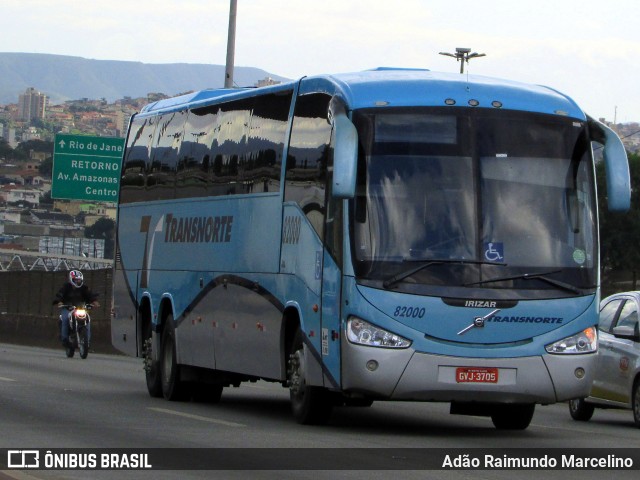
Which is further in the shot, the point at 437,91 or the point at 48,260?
the point at 48,260

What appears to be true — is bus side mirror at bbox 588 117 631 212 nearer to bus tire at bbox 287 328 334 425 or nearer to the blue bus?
the blue bus

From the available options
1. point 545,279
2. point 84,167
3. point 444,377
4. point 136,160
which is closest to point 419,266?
point 444,377

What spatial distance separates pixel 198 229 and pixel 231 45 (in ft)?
55.5

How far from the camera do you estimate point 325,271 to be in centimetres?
1508

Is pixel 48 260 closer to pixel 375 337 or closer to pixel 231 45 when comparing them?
pixel 231 45

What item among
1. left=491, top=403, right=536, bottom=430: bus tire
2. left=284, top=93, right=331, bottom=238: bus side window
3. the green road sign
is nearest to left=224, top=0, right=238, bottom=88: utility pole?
the green road sign

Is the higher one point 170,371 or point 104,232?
point 170,371

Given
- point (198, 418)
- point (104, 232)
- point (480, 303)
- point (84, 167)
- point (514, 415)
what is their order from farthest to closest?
point (104, 232), point (84, 167), point (198, 418), point (514, 415), point (480, 303)

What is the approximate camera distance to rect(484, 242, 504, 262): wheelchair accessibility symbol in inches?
577

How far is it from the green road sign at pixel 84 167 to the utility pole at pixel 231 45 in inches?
301

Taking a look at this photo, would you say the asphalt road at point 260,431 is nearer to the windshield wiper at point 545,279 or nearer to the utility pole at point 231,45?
the windshield wiper at point 545,279

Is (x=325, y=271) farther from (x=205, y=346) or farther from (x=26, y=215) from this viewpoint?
(x=26, y=215)

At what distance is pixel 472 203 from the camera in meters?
14.8

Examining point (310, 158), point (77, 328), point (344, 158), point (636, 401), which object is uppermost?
point (344, 158)
